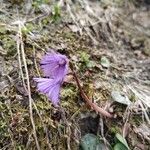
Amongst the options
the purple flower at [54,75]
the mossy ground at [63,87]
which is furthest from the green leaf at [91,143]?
the purple flower at [54,75]

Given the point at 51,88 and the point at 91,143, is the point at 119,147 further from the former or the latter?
the point at 51,88

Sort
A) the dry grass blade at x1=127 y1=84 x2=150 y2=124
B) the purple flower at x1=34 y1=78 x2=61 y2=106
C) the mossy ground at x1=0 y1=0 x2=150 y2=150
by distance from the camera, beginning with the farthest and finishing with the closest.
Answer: the dry grass blade at x1=127 y1=84 x2=150 y2=124, the mossy ground at x1=0 y1=0 x2=150 y2=150, the purple flower at x1=34 y1=78 x2=61 y2=106

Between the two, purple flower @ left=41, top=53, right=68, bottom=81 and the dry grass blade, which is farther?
the dry grass blade

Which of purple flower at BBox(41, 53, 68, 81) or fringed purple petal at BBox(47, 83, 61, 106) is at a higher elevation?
purple flower at BBox(41, 53, 68, 81)

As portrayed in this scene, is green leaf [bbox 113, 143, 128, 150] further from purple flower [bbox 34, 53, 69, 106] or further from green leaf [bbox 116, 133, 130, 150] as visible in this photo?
purple flower [bbox 34, 53, 69, 106]

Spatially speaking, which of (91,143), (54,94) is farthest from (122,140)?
(54,94)

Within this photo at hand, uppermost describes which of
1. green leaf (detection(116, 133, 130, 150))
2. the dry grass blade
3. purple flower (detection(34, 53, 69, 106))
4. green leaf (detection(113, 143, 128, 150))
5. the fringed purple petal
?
purple flower (detection(34, 53, 69, 106))

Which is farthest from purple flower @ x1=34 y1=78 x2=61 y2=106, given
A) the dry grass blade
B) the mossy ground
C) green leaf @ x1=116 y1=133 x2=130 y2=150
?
the dry grass blade

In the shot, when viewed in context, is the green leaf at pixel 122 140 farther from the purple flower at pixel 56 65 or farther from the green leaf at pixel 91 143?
the purple flower at pixel 56 65

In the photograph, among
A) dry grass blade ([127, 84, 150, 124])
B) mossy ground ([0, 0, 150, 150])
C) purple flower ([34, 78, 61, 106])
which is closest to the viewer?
purple flower ([34, 78, 61, 106])
